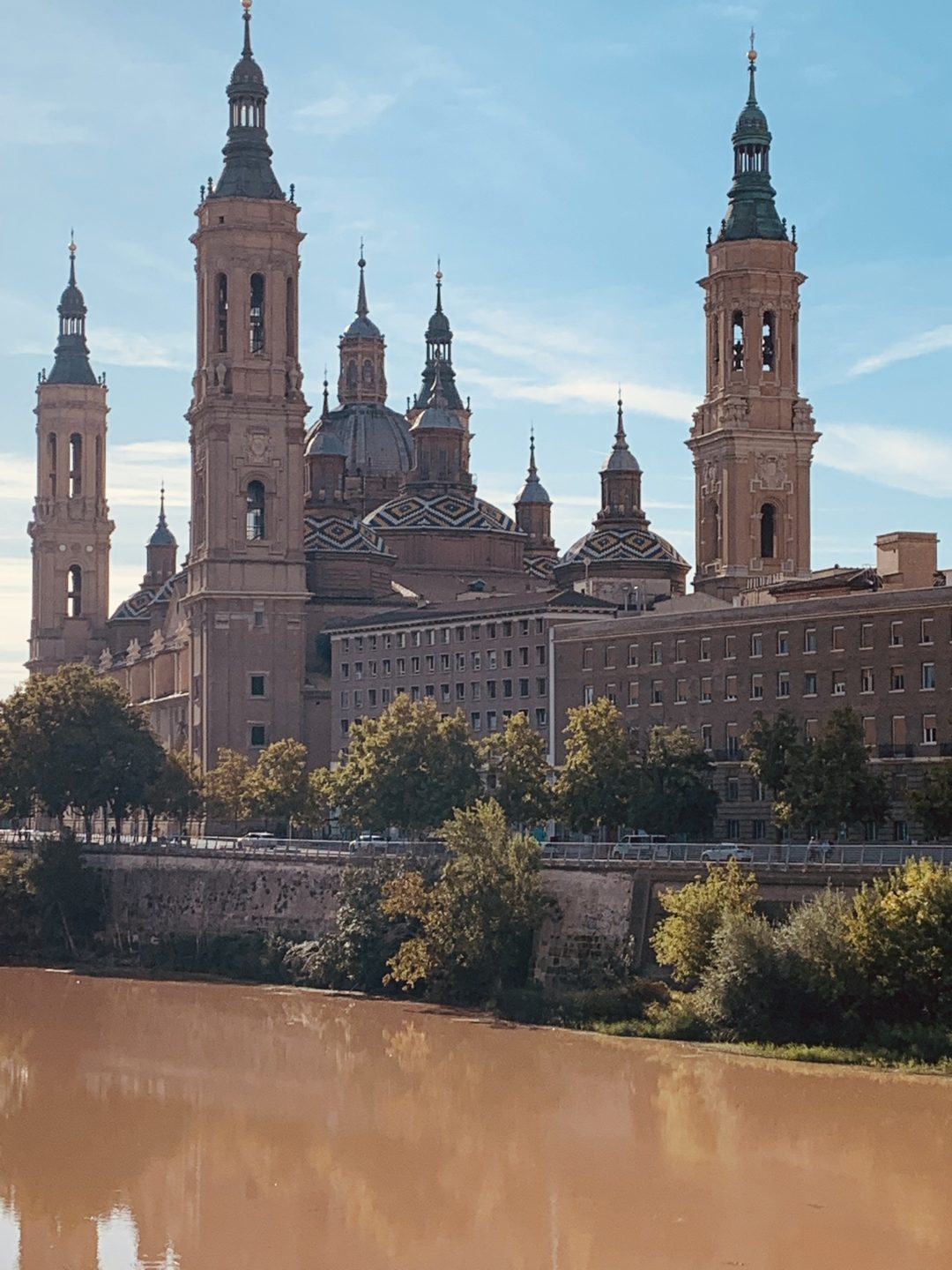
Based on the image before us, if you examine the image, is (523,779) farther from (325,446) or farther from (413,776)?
(325,446)

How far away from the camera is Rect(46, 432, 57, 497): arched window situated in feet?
644

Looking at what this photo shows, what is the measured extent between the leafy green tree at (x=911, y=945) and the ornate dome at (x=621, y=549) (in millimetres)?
88334

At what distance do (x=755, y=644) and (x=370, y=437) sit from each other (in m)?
83.7

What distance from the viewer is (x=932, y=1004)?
66312mm

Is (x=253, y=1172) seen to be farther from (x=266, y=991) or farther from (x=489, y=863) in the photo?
(x=266, y=991)

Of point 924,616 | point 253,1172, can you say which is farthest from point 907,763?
point 253,1172

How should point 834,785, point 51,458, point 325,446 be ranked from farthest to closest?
point 51,458 → point 325,446 → point 834,785

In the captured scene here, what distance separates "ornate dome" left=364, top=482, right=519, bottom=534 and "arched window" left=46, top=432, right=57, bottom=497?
42254 mm

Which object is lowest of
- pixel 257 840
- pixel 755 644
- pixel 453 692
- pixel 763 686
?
pixel 257 840

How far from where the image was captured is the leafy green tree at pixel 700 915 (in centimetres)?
7106

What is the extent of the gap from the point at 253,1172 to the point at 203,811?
6322 cm

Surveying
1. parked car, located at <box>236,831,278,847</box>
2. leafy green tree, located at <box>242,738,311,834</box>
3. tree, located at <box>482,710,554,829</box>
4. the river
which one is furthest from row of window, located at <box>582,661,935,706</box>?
the river

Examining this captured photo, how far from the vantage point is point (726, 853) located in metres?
78.6


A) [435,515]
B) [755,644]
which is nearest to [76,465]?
[435,515]
